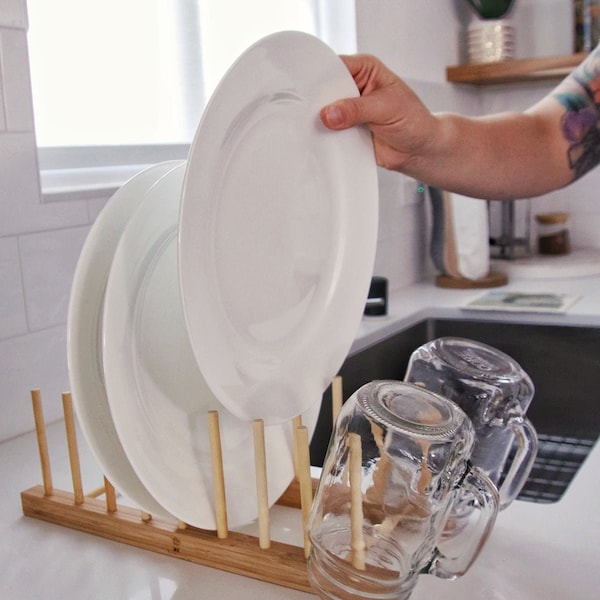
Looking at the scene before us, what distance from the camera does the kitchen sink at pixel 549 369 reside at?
1427 millimetres

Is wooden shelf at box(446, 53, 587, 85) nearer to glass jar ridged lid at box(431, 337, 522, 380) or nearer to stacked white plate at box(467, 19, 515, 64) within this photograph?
stacked white plate at box(467, 19, 515, 64)

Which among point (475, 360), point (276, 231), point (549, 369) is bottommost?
point (549, 369)

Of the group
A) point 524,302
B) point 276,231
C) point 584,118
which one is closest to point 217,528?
point 276,231

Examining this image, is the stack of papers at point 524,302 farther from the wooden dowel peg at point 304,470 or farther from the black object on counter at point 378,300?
the wooden dowel peg at point 304,470

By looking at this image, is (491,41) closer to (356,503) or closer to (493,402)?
(493,402)

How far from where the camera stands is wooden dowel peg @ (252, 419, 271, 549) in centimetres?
66

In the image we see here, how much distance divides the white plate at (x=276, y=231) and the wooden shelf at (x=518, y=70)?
141 cm

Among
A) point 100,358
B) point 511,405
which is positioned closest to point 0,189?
point 100,358

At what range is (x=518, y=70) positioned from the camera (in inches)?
83.2

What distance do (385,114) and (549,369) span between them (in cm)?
88

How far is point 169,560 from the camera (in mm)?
685

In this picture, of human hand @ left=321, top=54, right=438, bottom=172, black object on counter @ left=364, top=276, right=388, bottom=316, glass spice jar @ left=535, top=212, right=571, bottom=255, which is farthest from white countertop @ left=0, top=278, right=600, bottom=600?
glass spice jar @ left=535, top=212, right=571, bottom=255

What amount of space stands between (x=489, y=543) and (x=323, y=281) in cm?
30

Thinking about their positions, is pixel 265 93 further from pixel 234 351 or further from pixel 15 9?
pixel 15 9
